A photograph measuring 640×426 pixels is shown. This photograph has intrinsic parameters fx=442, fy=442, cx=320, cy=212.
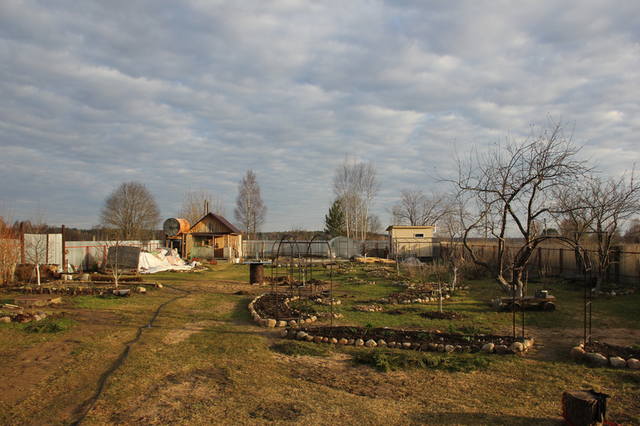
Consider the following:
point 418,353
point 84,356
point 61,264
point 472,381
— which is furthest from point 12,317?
point 61,264

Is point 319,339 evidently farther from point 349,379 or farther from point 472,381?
point 472,381

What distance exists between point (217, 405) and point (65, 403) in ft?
6.44

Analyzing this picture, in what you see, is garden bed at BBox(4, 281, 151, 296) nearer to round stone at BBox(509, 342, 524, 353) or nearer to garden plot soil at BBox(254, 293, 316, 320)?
garden plot soil at BBox(254, 293, 316, 320)

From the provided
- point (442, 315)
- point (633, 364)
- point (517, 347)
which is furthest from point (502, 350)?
point (442, 315)

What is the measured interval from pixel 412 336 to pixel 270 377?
3.50 metres

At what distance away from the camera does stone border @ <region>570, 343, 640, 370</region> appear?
7191 mm

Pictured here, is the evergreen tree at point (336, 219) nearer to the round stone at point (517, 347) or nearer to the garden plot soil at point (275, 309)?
the garden plot soil at point (275, 309)

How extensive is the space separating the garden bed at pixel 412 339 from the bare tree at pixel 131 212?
39.3 metres

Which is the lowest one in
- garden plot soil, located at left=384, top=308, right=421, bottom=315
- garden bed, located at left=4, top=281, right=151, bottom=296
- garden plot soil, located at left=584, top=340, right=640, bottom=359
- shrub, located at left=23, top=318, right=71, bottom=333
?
garden plot soil, located at left=384, top=308, right=421, bottom=315

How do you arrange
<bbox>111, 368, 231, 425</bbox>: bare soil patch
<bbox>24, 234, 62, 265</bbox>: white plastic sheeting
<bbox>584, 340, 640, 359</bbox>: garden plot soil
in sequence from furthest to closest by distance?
<bbox>24, 234, 62, 265</bbox>: white plastic sheeting < <bbox>584, 340, 640, 359</bbox>: garden plot soil < <bbox>111, 368, 231, 425</bbox>: bare soil patch

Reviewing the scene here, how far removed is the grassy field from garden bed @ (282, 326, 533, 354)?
1.00ft

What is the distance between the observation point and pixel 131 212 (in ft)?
152

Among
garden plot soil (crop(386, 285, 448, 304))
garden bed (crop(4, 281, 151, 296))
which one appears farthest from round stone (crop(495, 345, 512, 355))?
garden bed (crop(4, 281, 151, 296))

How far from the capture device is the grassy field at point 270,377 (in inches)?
210
